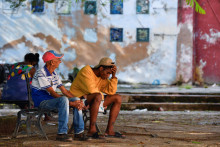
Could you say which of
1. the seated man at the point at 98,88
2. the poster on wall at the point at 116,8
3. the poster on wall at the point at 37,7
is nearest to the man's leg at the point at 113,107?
the seated man at the point at 98,88

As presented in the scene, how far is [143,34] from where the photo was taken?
20766 millimetres

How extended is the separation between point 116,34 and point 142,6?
182 cm

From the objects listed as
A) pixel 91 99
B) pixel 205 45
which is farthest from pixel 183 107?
pixel 205 45

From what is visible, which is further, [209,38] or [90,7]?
[90,7]

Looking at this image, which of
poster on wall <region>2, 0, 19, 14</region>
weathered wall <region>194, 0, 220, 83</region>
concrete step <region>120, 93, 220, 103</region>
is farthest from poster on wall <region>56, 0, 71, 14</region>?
concrete step <region>120, 93, 220, 103</region>

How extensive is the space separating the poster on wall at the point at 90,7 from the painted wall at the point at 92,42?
20 cm

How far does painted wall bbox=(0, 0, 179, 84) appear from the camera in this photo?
68.1ft

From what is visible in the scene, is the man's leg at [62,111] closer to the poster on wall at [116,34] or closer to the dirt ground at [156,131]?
the dirt ground at [156,131]

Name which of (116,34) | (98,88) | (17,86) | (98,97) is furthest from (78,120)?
(116,34)

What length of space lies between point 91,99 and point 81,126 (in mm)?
385

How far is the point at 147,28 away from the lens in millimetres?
20688

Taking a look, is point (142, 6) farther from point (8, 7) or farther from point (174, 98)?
point (174, 98)

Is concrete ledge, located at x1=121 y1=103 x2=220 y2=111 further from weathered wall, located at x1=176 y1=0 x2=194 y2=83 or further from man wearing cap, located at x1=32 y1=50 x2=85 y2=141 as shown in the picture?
weathered wall, located at x1=176 y1=0 x2=194 y2=83

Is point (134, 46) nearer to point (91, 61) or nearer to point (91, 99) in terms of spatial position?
point (91, 61)
